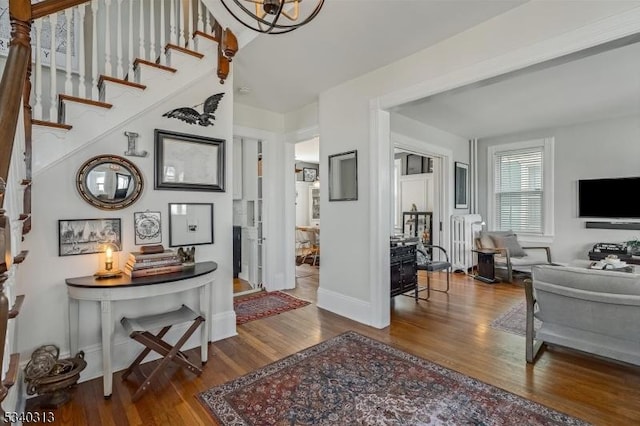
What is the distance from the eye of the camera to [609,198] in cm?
501

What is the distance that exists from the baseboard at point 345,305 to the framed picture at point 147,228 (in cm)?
205

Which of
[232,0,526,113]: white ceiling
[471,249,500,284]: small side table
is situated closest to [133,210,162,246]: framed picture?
[232,0,526,113]: white ceiling

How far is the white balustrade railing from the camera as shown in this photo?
2346 millimetres

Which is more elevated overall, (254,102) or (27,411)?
(254,102)

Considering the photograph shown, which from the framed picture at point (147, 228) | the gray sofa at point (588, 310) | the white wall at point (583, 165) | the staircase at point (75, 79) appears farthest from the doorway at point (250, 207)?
the white wall at point (583, 165)

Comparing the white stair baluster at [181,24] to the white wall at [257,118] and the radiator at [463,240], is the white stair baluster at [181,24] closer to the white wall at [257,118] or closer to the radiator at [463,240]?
the white wall at [257,118]

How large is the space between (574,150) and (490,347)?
4476 mm

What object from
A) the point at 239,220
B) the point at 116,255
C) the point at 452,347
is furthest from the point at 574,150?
the point at 116,255

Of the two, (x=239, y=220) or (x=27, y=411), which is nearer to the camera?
(x=27, y=411)


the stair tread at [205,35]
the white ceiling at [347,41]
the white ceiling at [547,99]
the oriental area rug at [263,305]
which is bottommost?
the oriental area rug at [263,305]

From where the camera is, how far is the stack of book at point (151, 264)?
2.28 meters

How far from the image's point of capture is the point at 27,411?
193 centimetres

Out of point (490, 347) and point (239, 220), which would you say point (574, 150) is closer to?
point (490, 347)

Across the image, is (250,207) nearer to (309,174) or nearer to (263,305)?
(263,305)
